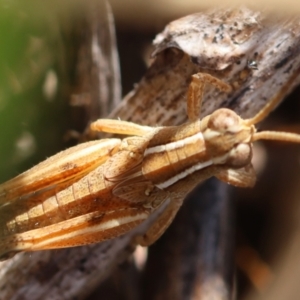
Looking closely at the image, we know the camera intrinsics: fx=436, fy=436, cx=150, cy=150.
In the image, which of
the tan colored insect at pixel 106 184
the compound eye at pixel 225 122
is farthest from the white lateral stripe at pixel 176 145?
the compound eye at pixel 225 122

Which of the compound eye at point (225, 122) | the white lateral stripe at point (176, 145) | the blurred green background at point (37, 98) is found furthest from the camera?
the blurred green background at point (37, 98)

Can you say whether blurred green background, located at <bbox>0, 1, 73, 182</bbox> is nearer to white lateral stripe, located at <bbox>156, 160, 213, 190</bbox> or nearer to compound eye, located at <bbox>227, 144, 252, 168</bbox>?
white lateral stripe, located at <bbox>156, 160, 213, 190</bbox>

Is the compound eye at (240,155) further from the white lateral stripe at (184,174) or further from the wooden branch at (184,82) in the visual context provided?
the wooden branch at (184,82)

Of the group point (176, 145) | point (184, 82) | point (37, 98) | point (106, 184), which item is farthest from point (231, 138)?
point (37, 98)

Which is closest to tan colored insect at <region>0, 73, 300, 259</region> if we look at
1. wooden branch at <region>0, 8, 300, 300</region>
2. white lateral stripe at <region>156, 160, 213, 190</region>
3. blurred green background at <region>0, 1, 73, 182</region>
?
white lateral stripe at <region>156, 160, 213, 190</region>

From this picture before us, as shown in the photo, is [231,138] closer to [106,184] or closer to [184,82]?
[184,82]
